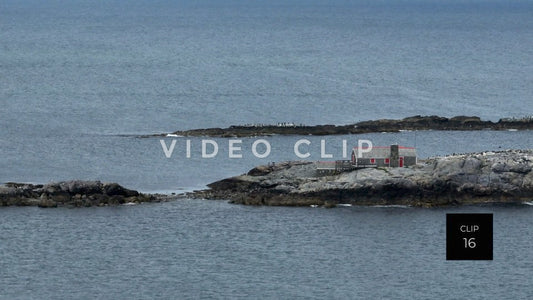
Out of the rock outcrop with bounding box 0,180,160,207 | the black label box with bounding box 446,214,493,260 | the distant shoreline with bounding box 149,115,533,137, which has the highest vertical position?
the distant shoreline with bounding box 149,115,533,137

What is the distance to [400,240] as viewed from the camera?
4493 inches

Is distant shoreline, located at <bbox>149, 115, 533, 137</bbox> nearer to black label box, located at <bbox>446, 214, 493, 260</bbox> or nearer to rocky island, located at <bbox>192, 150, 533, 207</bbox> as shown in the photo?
rocky island, located at <bbox>192, 150, 533, 207</bbox>

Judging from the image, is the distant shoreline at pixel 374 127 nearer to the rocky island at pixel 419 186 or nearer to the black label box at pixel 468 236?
the rocky island at pixel 419 186

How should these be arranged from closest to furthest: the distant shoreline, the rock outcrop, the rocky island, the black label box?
the black label box < the rocky island < the rock outcrop < the distant shoreline

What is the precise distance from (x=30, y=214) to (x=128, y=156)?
2443cm

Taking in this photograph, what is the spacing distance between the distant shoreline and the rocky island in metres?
30.0

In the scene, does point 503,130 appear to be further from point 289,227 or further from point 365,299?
point 365,299

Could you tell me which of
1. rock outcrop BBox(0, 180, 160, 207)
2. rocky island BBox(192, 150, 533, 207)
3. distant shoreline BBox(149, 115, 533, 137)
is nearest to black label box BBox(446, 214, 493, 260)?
rocky island BBox(192, 150, 533, 207)

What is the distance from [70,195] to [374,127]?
133ft

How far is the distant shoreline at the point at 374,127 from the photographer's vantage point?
15388cm

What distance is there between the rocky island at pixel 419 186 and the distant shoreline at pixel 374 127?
29952 millimetres

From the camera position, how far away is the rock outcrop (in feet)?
400

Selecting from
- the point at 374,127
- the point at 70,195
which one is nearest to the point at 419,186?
the point at 70,195

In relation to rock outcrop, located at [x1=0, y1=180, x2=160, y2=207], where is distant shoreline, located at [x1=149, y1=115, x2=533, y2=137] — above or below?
above
